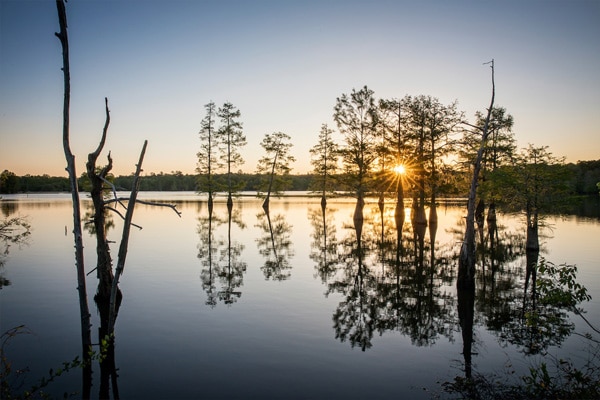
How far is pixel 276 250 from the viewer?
86.9 feet

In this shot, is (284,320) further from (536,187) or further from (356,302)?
(536,187)

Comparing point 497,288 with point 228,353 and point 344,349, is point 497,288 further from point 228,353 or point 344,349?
point 228,353

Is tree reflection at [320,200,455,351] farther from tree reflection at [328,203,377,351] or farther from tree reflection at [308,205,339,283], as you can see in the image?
tree reflection at [308,205,339,283]

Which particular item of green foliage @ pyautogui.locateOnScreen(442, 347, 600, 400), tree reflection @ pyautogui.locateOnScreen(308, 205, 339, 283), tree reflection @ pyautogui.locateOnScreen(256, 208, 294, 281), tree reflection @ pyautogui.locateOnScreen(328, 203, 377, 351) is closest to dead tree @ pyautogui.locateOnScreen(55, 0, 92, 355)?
tree reflection @ pyautogui.locateOnScreen(328, 203, 377, 351)

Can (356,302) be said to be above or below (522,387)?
below

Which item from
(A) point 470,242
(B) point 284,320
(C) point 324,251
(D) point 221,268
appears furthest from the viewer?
(C) point 324,251

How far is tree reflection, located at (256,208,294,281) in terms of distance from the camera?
65.3 feet

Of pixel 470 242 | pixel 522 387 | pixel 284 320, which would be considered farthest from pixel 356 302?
pixel 522 387

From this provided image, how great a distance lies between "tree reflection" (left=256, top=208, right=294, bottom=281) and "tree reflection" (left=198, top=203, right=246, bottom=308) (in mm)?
1483

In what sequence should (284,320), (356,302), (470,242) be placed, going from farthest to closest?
(470,242) < (356,302) < (284,320)

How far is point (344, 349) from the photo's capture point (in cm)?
1038

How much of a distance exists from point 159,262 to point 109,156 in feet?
35.3

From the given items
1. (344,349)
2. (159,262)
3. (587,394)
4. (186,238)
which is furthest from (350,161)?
(587,394)

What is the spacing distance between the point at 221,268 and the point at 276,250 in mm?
6376
